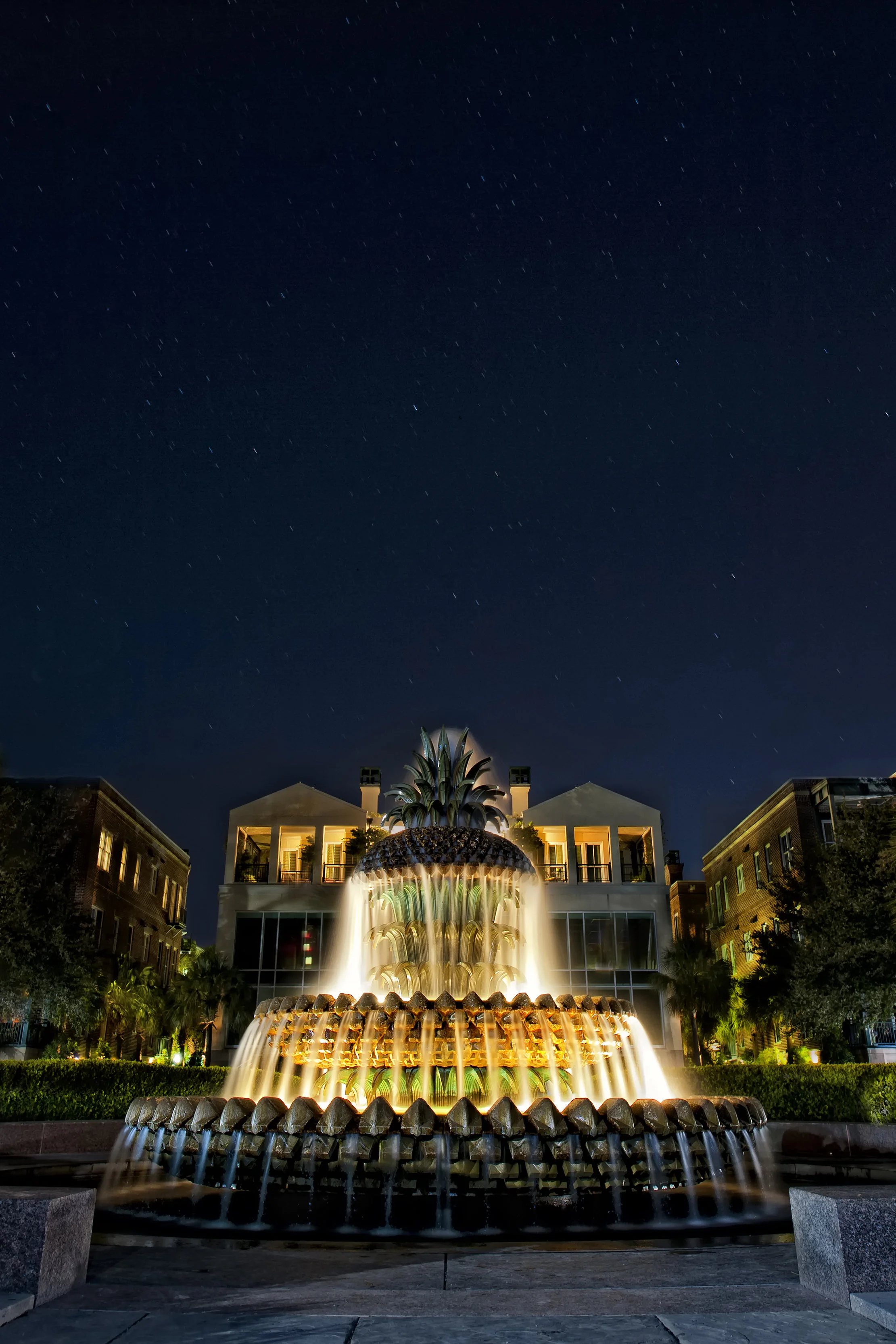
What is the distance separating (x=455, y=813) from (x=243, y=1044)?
4792 mm

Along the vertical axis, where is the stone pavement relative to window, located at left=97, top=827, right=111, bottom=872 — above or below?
below

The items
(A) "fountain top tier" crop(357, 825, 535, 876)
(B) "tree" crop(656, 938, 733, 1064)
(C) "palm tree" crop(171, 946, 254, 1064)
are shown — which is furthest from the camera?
(B) "tree" crop(656, 938, 733, 1064)

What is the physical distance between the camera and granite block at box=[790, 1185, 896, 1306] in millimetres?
5105

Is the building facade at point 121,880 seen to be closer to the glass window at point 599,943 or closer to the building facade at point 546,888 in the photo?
the building facade at point 546,888

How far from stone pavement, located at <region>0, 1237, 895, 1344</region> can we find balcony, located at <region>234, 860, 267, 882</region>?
46.0 meters

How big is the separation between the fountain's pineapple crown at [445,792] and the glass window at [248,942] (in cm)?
3575

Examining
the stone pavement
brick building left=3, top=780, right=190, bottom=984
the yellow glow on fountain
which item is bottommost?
the stone pavement

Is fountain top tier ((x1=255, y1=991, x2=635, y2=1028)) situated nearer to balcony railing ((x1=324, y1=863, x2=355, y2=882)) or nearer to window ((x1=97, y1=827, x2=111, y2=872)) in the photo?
window ((x1=97, y1=827, x2=111, y2=872))

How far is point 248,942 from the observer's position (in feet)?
162

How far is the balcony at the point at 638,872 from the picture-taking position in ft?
170

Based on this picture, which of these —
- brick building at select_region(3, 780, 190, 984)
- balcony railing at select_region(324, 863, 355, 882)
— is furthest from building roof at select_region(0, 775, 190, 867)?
balcony railing at select_region(324, 863, 355, 882)

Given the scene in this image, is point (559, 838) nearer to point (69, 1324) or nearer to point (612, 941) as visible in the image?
point (612, 941)

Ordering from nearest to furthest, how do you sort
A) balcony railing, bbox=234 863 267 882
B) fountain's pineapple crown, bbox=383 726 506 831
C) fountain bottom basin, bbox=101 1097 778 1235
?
fountain bottom basin, bbox=101 1097 778 1235 → fountain's pineapple crown, bbox=383 726 506 831 → balcony railing, bbox=234 863 267 882

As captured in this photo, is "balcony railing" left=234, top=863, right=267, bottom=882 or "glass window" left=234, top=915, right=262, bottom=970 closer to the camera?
"glass window" left=234, top=915, right=262, bottom=970
